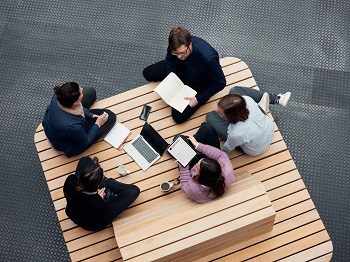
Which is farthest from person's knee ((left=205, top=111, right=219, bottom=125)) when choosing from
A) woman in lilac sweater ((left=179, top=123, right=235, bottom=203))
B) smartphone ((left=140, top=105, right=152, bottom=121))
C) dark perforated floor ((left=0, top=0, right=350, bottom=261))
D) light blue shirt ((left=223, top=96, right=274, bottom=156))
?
dark perforated floor ((left=0, top=0, right=350, bottom=261))

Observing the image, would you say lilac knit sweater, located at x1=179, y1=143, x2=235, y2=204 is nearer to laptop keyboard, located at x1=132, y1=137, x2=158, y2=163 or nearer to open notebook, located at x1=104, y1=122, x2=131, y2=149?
laptop keyboard, located at x1=132, y1=137, x2=158, y2=163

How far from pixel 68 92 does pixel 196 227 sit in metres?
1.52

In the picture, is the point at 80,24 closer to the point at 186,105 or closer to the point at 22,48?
the point at 22,48

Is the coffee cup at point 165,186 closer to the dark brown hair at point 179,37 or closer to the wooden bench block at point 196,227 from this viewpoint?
the wooden bench block at point 196,227

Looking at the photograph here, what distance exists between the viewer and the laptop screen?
446cm

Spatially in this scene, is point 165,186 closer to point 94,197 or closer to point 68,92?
point 94,197

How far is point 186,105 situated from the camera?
4.50 meters

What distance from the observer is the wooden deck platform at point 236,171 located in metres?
4.12

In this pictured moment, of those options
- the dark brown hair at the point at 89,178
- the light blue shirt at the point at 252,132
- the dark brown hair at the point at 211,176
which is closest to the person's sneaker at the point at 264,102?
the light blue shirt at the point at 252,132

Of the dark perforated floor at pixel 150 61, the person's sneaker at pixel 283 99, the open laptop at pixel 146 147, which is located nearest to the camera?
the open laptop at pixel 146 147

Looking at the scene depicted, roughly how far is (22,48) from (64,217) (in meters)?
2.37

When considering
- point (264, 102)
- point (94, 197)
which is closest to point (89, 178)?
point (94, 197)

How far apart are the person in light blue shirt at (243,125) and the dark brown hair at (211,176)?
455mm

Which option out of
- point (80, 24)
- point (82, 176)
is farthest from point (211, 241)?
point (80, 24)
